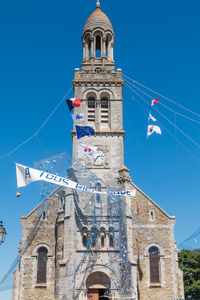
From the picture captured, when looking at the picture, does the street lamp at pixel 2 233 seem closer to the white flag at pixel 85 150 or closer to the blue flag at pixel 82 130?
the blue flag at pixel 82 130

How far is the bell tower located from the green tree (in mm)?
13442

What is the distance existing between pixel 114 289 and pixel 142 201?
26.5 feet

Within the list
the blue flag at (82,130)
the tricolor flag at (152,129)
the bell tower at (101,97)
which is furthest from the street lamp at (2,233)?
the bell tower at (101,97)

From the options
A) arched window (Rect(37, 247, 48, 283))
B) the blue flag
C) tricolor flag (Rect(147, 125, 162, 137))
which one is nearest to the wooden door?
arched window (Rect(37, 247, 48, 283))

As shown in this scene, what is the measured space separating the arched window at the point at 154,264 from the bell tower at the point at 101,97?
6277mm

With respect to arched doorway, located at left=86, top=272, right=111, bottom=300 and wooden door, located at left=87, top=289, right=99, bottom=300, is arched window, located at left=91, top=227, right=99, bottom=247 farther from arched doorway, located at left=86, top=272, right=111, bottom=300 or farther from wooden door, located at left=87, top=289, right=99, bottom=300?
wooden door, located at left=87, top=289, right=99, bottom=300

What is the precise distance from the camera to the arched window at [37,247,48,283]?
26.7 metres

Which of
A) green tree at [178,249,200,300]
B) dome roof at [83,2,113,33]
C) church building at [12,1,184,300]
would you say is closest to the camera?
church building at [12,1,184,300]

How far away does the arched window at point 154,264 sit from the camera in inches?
1062

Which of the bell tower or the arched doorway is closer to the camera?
the arched doorway

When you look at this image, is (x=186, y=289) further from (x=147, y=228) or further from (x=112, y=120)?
(x=112, y=120)

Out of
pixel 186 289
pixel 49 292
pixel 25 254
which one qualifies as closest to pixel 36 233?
pixel 25 254

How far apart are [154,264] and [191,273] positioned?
8828 millimetres

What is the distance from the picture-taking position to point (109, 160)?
2897 cm
